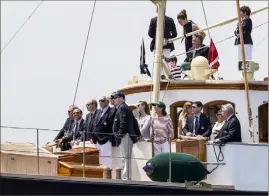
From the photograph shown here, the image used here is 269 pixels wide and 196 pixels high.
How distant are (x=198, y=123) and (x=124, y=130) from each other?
1408 mm

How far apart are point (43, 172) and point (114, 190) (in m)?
1.22

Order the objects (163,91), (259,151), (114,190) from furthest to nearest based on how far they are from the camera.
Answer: (163,91)
(259,151)
(114,190)

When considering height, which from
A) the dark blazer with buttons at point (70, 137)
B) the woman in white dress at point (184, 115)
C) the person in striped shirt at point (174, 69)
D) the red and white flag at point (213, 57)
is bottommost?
the dark blazer with buttons at point (70, 137)

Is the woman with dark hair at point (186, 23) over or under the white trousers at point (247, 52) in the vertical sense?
over

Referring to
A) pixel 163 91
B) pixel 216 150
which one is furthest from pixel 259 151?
pixel 163 91

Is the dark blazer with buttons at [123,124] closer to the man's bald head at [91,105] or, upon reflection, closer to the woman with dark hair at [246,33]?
the man's bald head at [91,105]

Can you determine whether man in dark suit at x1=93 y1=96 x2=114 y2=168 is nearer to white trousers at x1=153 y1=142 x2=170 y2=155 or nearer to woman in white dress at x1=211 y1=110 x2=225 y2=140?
white trousers at x1=153 y1=142 x2=170 y2=155

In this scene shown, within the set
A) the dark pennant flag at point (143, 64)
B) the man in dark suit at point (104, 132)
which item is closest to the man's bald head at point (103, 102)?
the man in dark suit at point (104, 132)

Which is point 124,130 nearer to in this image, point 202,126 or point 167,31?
point 202,126

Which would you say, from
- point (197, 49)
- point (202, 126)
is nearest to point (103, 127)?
point (202, 126)

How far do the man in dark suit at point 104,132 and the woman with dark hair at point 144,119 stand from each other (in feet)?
1.84

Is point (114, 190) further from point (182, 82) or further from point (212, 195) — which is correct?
point (182, 82)

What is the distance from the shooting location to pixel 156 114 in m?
26.4

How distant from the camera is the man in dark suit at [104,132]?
2616 cm
